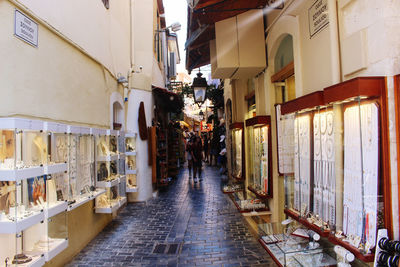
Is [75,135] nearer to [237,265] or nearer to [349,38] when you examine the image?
[237,265]

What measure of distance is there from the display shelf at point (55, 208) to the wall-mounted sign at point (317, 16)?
4.38 meters

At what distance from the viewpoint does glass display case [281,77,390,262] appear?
2457 millimetres

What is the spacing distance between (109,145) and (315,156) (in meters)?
4.58

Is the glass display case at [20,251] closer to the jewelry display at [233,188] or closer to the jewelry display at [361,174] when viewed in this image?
the jewelry display at [361,174]

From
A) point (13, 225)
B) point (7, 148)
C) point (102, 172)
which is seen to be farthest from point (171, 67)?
point (13, 225)

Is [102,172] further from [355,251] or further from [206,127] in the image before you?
[206,127]

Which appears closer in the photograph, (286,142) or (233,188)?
(286,142)

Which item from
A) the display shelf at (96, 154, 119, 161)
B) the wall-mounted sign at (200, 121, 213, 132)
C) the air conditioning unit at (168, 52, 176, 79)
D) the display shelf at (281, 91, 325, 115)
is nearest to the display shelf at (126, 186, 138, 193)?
the display shelf at (96, 154, 119, 161)

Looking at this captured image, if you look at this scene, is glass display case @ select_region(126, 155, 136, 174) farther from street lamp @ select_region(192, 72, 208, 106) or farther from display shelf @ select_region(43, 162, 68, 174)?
display shelf @ select_region(43, 162, 68, 174)

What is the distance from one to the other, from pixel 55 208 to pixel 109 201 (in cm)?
252

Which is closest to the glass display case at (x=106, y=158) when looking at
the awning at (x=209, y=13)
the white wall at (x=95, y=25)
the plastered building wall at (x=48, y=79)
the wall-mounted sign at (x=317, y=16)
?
the plastered building wall at (x=48, y=79)

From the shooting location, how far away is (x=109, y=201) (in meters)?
6.21

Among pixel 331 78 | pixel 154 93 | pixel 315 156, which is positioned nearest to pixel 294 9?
pixel 331 78

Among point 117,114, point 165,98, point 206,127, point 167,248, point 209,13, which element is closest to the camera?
point 167,248
